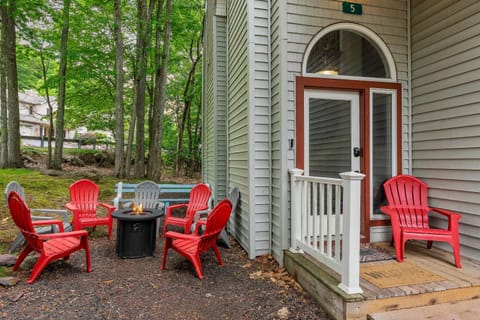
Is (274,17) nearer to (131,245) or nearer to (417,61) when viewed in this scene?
(417,61)

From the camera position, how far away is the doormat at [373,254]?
310 centimetres

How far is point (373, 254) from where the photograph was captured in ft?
10.6

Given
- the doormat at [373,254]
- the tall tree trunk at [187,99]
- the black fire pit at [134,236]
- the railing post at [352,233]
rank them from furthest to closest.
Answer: the tall tree trunk at [187,99] < the black fire pit at [134,236] < the doormat at [373,254] < the railing post at [352,233]

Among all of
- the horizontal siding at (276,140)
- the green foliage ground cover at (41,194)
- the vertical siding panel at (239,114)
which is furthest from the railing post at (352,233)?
the green foliage ground cover at (41,194)

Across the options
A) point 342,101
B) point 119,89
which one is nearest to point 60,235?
point 342,101

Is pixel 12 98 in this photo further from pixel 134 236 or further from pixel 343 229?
pixel 343 229

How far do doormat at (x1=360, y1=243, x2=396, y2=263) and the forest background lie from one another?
26.4 feet

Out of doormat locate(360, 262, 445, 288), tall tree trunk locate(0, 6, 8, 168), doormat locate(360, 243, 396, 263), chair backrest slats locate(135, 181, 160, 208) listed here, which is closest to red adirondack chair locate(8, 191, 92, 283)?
chair backrest slats locate(135, 181, 160, 208)

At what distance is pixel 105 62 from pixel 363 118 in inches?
406

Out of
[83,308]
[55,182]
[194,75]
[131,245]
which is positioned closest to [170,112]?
[194,75]

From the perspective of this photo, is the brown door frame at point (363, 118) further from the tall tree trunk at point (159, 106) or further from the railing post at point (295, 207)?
the tall tree trunk at point (159, 106)

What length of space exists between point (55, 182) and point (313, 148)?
24.4 ft

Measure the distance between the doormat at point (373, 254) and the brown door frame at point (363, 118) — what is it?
0.63 ft

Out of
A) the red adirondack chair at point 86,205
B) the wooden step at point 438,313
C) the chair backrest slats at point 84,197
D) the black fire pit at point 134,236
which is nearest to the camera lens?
the wooden step at point 438,313
